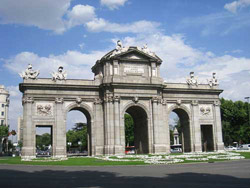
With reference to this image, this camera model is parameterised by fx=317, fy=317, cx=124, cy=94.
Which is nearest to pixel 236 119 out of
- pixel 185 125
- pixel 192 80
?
pixel 185 125

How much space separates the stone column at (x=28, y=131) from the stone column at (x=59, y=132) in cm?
320

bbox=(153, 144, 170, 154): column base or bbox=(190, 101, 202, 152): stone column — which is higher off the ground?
bbox=(190, 101, 202, 152): stone column

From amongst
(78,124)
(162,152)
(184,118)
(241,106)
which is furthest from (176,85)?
(78,124)

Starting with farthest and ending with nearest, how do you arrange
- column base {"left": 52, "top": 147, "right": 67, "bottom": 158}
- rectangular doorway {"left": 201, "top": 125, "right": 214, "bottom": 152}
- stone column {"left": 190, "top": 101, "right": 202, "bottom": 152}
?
rectangular doorway {"left": 201, "top": 125, "right": 214, "bottom": 152} < stone column {"left": 190, "top": 101, "right": 202, "bottom": 152} < column base {"left": 52, "top": 147, "right": 67, "bottom": 158}

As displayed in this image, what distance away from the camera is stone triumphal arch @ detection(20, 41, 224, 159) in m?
49.8

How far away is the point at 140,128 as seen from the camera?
5666cm

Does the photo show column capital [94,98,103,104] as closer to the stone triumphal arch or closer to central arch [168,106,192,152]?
the stone triumphal arch

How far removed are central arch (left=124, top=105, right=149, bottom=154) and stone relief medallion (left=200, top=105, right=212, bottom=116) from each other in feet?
38.4

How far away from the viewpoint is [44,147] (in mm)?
185750

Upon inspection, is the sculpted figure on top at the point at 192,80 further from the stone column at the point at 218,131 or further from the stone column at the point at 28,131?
the stone column at the point at 28,131

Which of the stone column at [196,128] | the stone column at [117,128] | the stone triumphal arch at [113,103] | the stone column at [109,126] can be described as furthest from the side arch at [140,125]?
the stone column at [196,128]

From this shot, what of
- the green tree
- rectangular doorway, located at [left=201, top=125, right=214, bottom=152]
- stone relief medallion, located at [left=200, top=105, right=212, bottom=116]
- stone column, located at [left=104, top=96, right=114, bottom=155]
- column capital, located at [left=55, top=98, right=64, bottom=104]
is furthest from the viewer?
the green tree

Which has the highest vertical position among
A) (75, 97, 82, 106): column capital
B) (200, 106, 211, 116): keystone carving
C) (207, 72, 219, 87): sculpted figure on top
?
(207, 72, 219, 87): sculpted figure on top

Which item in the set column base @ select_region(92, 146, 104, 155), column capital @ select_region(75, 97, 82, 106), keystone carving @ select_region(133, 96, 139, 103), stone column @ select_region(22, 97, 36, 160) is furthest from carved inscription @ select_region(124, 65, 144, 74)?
stone column @ select_region(22, 97, 36, 160)
